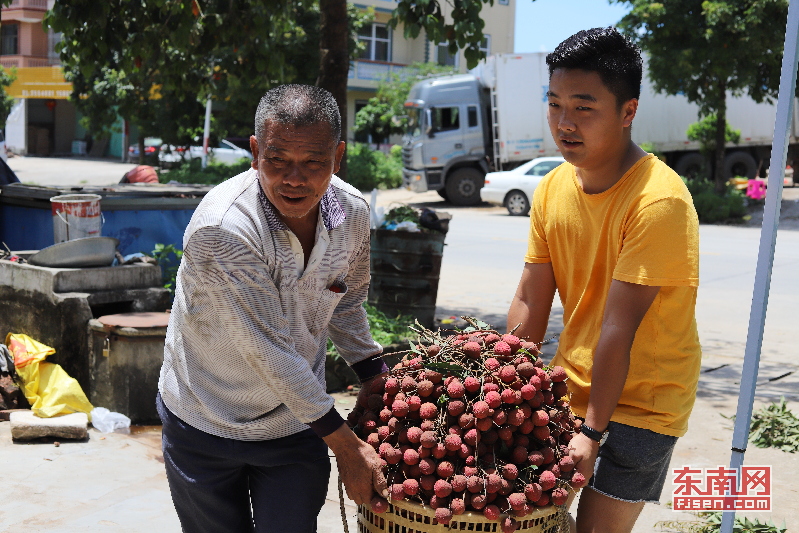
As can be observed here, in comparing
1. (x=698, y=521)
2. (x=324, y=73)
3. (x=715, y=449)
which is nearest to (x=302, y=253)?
(x=698, y=521)

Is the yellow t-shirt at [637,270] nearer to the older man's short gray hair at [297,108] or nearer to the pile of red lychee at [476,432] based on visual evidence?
the pile of red lychee at [476,432]

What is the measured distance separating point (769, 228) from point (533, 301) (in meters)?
0.79

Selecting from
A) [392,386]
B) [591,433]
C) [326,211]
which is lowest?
[591,433]

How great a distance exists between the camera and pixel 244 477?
2441 millimetres

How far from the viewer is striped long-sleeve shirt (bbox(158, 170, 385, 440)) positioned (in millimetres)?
2104

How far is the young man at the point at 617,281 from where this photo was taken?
2.21m

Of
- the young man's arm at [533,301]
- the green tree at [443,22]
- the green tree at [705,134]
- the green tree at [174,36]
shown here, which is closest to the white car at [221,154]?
the green tree at [705,134]

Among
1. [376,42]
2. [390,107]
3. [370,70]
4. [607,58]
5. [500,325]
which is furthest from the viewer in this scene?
Answer: [376,42]

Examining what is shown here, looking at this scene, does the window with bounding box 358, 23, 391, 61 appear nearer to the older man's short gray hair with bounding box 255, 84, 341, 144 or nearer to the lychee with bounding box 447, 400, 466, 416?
the older man's short gray hair with bounding box 255, 84, 341, 144

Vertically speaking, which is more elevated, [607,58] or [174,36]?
[174,36]

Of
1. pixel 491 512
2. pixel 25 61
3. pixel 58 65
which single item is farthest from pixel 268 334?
pixel 25 61

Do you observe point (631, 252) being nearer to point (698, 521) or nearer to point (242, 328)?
point (242, 328)

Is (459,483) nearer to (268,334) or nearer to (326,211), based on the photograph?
(268,334)

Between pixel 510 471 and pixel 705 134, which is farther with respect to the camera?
pixel 705 134
